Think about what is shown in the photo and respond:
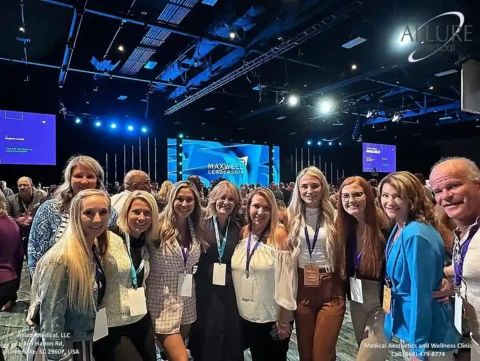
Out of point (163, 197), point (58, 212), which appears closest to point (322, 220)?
point (58, 212)

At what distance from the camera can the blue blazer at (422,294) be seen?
1.54 m

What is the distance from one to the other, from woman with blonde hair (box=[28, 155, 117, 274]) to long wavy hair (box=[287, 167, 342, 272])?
122cm

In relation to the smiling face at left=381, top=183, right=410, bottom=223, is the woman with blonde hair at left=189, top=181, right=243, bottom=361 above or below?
below

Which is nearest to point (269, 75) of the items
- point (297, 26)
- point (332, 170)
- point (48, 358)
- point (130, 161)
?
point (297, 26)

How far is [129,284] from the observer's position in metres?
1.89

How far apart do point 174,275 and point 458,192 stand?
1632mm

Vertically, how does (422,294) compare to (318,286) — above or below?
above

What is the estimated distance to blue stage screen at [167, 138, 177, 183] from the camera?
40.5 ft

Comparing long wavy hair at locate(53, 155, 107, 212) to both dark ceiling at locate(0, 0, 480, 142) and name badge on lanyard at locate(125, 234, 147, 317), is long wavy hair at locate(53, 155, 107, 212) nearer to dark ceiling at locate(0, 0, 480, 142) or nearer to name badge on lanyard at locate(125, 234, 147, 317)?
name badge on lanyard at locate(125, 234, 147, 317)

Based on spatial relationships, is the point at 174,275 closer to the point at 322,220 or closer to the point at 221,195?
the point at 221,195

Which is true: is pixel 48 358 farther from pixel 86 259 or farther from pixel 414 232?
pixel 414 232

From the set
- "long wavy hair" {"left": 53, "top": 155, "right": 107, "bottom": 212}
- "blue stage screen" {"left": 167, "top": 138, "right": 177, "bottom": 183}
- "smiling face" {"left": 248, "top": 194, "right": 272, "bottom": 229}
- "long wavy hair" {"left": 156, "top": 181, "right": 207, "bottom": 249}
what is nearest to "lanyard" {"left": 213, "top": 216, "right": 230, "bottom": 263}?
"long wavy hair" {"left": 156, "top": 181, "right": 207, "bottom": 249}

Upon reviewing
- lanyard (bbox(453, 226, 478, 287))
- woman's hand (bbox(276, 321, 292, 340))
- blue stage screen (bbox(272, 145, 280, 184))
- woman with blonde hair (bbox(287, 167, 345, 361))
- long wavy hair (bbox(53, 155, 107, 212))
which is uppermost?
blue stage screen (bbox(272, 145, 280, 184))

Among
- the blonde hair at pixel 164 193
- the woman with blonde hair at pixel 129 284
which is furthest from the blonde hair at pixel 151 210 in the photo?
the blonde hair at pixel 164 193
